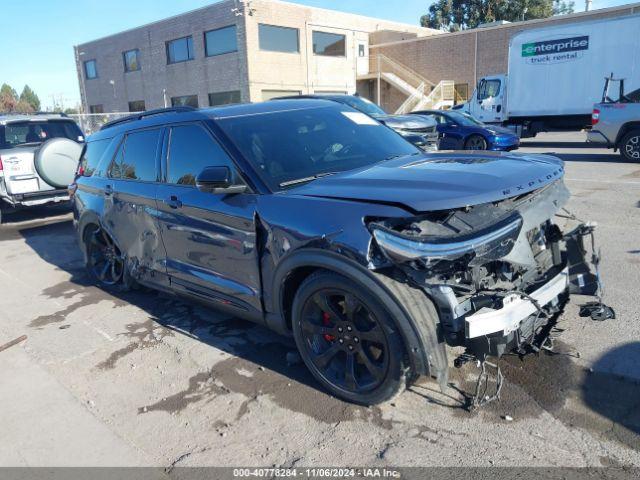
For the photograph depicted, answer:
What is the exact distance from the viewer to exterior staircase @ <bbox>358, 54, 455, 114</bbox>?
103ft

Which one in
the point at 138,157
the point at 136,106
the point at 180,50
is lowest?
the point at 138,157

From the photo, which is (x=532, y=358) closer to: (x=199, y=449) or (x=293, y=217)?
(x=293, y=217)

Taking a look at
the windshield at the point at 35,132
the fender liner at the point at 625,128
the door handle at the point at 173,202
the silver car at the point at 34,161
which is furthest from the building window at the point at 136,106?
the door handle at the point at 173,202

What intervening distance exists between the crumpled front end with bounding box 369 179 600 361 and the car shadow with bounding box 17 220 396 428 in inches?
33.5

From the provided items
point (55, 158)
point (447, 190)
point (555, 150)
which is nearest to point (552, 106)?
point (555, 150)

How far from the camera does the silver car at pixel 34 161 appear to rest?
29.3ft

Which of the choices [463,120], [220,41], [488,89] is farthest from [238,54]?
[463,120]

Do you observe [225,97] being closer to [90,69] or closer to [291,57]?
[291,57]

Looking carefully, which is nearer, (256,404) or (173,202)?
(256,404)

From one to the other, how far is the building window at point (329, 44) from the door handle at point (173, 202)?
29936mm

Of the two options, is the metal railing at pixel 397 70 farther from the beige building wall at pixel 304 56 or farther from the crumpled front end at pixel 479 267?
the crumpled front end at pixel 479 267

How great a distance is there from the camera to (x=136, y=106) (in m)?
37.5

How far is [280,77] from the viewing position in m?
30.4

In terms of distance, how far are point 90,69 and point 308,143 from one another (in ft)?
141
